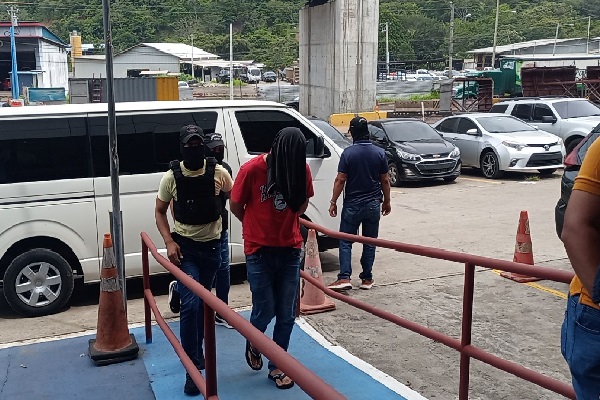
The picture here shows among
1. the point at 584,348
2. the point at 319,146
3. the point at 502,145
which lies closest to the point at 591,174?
the point at 584,348

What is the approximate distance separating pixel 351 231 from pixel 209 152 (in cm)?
206

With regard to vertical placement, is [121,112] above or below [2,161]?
above

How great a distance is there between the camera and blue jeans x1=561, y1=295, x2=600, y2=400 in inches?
85.8

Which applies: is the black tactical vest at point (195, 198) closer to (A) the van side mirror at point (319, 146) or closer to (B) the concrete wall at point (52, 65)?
(A) the van side mirror at point (319, 146)

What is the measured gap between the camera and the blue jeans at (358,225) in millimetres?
7254

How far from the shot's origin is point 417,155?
49.8 feet

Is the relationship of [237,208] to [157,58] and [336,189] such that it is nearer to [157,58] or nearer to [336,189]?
[336,189]

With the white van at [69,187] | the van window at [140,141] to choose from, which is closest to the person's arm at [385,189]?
the white van at [69,187]

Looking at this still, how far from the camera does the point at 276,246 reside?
4531mm

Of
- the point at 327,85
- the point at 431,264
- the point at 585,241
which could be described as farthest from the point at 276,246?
the point at 327,85

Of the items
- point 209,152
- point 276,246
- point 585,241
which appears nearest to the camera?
point 585,241

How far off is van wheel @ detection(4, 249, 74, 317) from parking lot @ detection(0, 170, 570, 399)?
143 millimetres

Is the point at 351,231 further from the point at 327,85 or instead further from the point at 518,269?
the point at 327,85

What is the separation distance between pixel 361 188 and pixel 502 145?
30.8 feet
